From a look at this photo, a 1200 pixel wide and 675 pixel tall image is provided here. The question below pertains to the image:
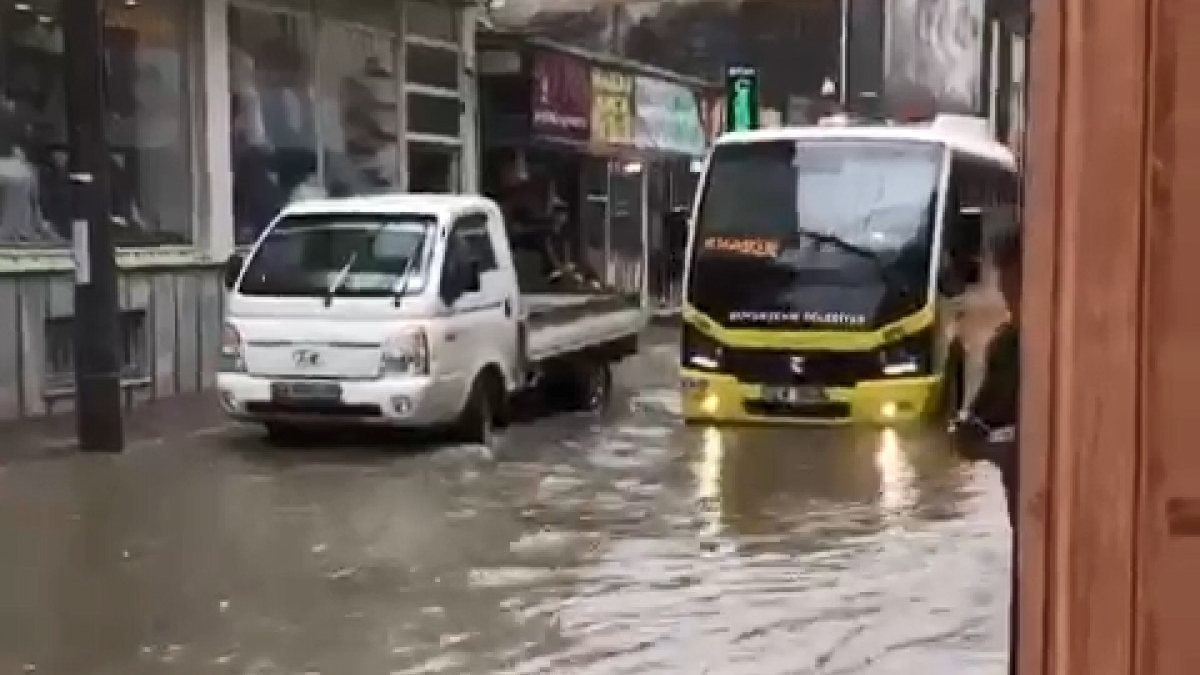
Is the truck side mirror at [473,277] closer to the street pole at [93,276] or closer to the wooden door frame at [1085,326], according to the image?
the street pole at [93,276]

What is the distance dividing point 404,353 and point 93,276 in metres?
2.38

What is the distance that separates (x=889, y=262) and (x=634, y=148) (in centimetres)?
1900

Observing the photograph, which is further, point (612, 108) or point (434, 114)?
point (612, 108)

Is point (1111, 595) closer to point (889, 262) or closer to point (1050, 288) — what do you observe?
point (1050, 288)

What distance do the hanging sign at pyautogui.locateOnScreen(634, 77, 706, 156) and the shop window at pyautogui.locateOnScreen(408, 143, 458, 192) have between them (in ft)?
26.7

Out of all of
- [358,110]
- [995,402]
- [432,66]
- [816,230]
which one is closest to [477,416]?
[816,230]

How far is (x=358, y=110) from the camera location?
25.1m

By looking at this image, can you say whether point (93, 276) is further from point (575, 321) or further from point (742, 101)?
point (742, 101)

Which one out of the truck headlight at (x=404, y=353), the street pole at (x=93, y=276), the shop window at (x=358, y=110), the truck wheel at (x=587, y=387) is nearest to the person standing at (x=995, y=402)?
the truck headlight at (x=404, y=353)

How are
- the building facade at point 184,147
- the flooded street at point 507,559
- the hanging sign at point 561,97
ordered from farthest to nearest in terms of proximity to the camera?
the hanging sign at point 561,97 < the building facade at point 184,147 < the flooded street at point 507,559

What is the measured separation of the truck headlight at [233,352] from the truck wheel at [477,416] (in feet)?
5.68

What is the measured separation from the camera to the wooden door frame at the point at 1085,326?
1.91 m

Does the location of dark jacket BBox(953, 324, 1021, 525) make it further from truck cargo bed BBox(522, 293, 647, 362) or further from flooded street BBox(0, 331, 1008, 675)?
truck cargo bed BBox(522, 293, 647, 362)

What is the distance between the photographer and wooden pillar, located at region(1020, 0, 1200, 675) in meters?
1.89
